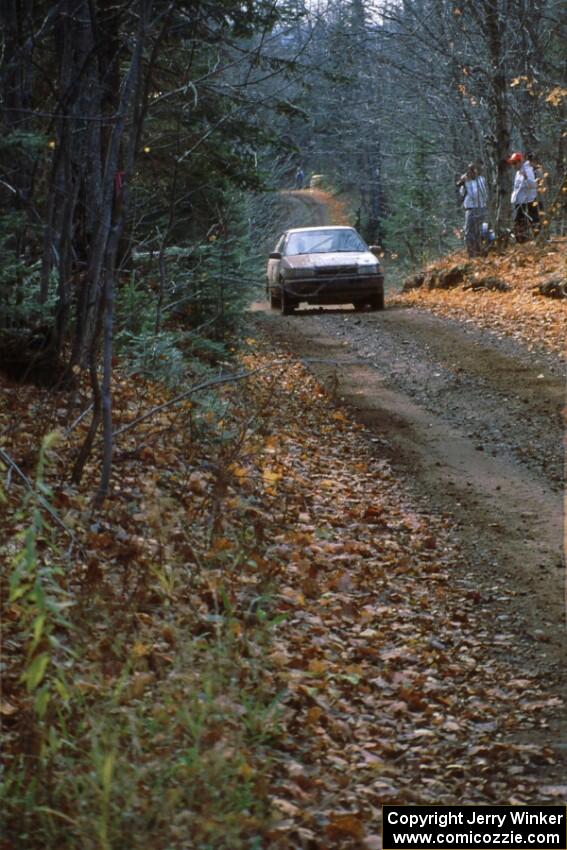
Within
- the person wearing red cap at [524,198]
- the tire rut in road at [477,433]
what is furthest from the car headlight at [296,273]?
the person wearing red cap at [524,198]

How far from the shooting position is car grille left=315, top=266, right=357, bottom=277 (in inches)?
857

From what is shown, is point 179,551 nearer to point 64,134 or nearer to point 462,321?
point 64,134

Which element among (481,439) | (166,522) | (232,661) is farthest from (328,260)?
(232,661)

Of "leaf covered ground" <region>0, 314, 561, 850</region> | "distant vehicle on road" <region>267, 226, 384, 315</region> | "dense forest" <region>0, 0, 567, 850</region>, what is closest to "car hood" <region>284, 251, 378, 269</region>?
"distant vehicle on road" <region>267, 226, 384, 315</region>

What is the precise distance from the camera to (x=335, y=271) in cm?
2188

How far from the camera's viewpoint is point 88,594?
544cm

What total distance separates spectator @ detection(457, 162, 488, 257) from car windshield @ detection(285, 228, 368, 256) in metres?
3.85

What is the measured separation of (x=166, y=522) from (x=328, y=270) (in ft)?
50.4

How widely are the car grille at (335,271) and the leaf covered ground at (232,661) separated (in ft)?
42.7

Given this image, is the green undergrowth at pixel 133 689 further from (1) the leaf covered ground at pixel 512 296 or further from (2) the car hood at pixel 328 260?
(2) the car hood at pixel 328 260

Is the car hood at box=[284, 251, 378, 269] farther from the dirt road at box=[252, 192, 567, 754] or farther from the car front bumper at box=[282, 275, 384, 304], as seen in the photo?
the dirt road at box=[252, 192, 567, 754]

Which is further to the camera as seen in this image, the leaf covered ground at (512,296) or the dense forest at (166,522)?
the leaf covered ground at (512,296)

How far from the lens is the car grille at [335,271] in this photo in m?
21.8

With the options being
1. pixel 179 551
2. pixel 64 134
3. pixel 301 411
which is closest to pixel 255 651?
pixel 179 551
